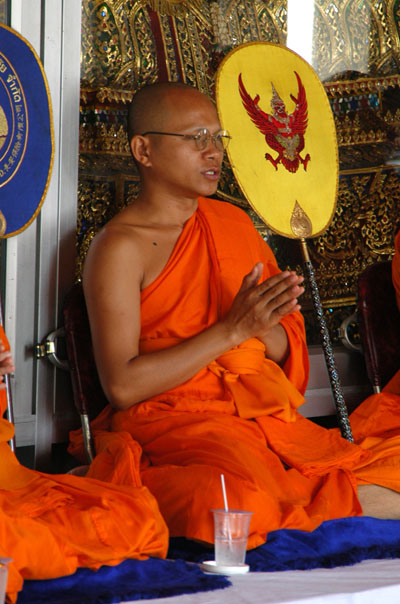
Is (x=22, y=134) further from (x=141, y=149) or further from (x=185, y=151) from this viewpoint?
(x=185, y=151)

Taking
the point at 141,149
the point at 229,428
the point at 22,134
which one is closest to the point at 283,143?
the point at 141,149

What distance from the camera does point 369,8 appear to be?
15.0ft

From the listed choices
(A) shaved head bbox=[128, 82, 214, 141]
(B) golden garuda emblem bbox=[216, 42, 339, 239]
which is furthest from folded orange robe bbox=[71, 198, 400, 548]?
(A) shaved head bbox=[128, 82, 214, 141]

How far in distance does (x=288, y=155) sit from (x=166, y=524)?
1.63 m

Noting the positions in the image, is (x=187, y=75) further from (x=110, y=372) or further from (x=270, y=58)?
(x=110, y=372)

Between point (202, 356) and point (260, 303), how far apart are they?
0.83 feet

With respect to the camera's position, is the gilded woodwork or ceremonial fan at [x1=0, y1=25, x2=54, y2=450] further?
the gilded woodwork

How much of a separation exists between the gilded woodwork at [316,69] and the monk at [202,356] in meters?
0.40

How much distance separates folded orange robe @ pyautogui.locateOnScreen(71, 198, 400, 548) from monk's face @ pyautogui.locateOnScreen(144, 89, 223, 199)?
157 millimetres

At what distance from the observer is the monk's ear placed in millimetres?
3275

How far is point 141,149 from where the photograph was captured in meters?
3.28

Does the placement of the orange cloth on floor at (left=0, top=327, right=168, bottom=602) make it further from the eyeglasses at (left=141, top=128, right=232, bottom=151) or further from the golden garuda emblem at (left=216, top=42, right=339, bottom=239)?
the golden garuda emblem at (left=216, top=42, right=339, bottom=239)

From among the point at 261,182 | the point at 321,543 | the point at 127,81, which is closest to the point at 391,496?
the point at 321,543

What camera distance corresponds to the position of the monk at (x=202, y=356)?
9.07ft
